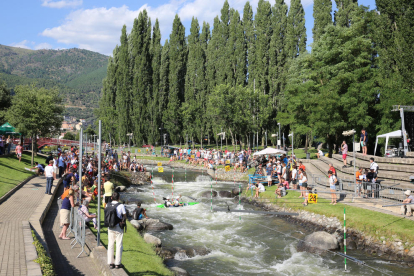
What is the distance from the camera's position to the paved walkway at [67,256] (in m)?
9.59

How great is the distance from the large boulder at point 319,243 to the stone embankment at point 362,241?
494 mm

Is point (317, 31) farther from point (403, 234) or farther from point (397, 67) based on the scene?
point (403, 234)

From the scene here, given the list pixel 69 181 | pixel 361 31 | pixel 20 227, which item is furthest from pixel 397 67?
pixel 20 227

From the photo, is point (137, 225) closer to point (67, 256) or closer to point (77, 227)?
point (77, 227)

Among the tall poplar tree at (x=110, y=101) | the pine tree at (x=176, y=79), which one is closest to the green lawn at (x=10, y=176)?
the pine tree at (x=176, y=79)

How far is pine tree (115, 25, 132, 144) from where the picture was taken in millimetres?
81375

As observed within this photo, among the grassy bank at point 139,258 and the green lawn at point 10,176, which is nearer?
the grassy bank at point 139,258

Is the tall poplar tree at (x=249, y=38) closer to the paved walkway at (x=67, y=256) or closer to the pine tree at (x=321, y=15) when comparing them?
the pine tree at (x=321, y=15)

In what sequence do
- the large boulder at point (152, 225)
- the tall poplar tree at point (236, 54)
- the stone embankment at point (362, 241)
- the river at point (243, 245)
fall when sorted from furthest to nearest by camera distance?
the tall poplar tree at point (236, 54)
the large boulder at point (152, 225)
the stone embankment at point (362, 241)
the river at point (243, 245)

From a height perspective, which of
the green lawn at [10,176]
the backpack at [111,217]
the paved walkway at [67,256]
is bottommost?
the paved walkway at [67,256]

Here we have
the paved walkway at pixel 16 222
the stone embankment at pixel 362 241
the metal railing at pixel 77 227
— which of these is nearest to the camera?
the paved walkway at pixel 16 222

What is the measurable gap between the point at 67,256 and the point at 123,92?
75.4 meters

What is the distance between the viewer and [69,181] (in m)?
20.4

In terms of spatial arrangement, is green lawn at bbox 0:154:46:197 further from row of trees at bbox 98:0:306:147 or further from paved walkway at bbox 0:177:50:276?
row of trees at bbox 98:0:306:147
